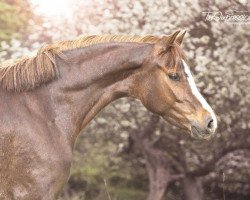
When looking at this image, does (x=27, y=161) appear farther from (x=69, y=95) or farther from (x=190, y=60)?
(x=190, y=60)

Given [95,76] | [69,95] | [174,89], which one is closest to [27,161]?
[69,95]

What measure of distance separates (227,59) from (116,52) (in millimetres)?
5678

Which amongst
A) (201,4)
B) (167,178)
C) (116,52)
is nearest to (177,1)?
(201,4)

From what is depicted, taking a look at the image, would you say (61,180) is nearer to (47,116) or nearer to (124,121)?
(47,116)

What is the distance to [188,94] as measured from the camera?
6.13 metres

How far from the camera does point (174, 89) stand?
612 cm

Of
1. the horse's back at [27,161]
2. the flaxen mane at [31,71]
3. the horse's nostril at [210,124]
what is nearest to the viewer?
the horse's back at [27,161]

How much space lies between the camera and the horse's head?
240 inches

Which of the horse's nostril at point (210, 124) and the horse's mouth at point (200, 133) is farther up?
the horse's nostril at point (210, 124)

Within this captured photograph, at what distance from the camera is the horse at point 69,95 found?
5.70 meters

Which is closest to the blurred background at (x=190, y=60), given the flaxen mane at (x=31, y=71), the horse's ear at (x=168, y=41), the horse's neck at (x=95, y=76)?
the horse's neck at (x=95, y=76)

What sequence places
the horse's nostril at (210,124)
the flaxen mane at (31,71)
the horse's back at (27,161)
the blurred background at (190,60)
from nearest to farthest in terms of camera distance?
the horse's back at (27,161)
the flaxen mane at (31,71)
the horse's nostril at (210,124)
the blurred background at (190,60)

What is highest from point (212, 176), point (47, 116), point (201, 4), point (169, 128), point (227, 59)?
point (47, 116)

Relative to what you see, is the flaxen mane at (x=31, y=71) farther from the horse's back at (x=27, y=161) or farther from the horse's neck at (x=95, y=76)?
the horse's back at (x=27, y=161)
